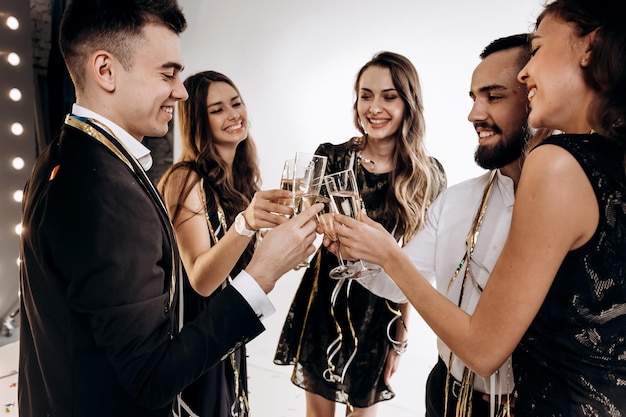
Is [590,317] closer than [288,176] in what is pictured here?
Yes

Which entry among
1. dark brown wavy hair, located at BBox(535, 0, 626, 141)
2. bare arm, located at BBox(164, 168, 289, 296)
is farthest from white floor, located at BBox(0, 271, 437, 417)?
dark brown wavy hair, located at BBox(535, 0, 626, 141)

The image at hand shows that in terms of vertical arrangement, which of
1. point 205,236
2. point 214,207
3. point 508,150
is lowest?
point 205,236

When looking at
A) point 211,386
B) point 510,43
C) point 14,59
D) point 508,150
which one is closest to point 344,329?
point 211,386

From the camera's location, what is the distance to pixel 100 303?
0.93 m

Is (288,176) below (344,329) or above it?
above

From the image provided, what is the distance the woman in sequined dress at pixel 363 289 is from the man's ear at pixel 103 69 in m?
1.31

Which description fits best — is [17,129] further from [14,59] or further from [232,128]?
[232,128]

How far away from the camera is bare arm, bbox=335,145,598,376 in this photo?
868mm

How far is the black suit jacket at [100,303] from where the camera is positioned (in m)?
0.94

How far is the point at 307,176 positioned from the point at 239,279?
0.50 meters

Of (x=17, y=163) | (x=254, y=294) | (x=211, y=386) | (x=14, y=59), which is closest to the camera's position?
(x=254, y=294)

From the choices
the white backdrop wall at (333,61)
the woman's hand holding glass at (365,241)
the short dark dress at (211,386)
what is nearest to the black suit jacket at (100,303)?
the woman's hand holding glass at (365,241)

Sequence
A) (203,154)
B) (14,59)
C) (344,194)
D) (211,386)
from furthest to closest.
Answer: (14,59), (203,154), (211,386), (344,194)

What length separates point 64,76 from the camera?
355 centimetres
